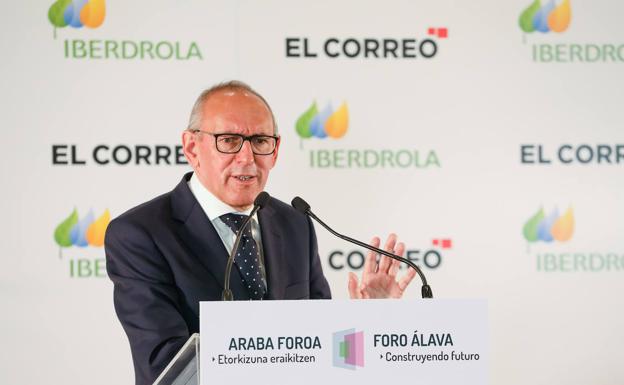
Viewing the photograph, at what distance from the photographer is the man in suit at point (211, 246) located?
281 cm

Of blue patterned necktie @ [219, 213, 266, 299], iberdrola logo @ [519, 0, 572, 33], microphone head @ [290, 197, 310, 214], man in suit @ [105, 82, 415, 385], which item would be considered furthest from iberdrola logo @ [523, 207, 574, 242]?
microphone head @ [290, 197, 310, 214]

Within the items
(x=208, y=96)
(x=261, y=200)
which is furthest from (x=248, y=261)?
(x=208, y=96)

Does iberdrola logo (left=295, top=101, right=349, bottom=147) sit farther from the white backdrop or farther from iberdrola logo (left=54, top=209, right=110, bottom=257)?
iberdrola logo (left=54, top=209, right=110, bottom=257)

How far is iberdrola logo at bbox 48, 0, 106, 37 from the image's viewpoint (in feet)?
14.1

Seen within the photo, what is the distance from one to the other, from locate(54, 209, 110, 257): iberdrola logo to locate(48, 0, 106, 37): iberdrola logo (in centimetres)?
99

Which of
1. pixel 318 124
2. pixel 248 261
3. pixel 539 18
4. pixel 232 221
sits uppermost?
pixel 539 18

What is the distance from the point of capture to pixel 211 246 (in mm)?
3057

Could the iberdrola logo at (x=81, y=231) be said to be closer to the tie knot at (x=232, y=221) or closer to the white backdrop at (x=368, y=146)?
the white backdrop at (x=368, y=146)

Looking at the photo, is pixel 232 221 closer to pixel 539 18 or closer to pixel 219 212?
pixel 219 212

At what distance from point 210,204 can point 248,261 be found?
0.96 ft

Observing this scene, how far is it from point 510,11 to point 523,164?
2.86 feet

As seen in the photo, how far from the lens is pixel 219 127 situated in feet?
10.6

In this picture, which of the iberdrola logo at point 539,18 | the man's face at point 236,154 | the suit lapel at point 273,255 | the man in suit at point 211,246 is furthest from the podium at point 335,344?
the iberdrola logo at point 539,18

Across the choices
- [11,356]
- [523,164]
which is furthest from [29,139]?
[523,164]
